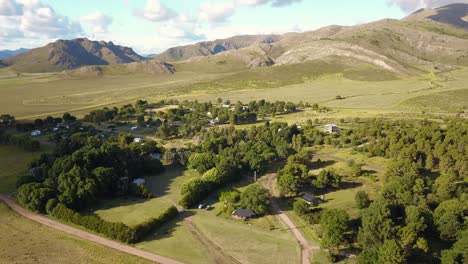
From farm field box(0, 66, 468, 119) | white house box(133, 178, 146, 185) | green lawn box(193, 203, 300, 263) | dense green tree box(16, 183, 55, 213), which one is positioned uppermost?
farm field box(0, 66, 468, 119)

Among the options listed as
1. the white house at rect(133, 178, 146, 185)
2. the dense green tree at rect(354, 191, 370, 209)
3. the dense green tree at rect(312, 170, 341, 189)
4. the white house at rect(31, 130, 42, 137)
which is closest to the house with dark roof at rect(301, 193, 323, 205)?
the dense green tree at rect(312, 170, 341, 189)

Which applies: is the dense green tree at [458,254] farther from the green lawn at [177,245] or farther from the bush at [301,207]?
the green lawn at [177,245]

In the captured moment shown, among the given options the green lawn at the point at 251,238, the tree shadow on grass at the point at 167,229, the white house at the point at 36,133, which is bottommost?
the green lawn at the point at 251,238

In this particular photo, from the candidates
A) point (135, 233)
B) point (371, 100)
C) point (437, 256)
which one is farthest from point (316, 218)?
point (371, 100)

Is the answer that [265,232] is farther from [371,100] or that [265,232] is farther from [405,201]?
[371,100]

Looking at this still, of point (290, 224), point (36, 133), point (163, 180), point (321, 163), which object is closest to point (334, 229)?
point (290, 224)

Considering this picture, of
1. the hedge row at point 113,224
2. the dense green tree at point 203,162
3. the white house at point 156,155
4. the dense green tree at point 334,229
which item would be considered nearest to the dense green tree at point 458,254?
the dense green tree at point 334,229

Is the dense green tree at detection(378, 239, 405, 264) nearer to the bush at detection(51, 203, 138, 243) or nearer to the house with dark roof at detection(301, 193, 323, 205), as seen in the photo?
the house with dark roof at detection(301, 193, 323, 205)
